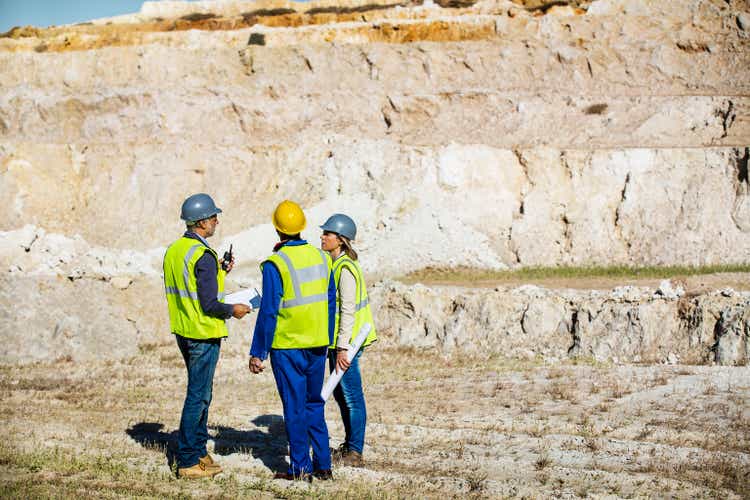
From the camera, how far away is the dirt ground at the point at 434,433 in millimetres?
7133

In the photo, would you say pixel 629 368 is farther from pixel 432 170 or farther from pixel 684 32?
pixel 684 32

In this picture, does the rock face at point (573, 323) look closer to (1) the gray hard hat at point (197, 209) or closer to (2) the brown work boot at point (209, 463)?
(2) the brown work boot at point (209, 463)

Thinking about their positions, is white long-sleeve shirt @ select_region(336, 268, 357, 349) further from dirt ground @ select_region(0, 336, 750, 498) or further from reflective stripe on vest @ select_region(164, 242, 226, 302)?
dirt ground @ select_region(0, 336, 750, 498)

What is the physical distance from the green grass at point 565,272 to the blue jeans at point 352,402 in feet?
49.1

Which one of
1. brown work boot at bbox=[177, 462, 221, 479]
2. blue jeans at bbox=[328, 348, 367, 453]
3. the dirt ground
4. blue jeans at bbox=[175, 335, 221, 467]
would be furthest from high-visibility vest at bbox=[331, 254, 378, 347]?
brown work boot at bbox=[177, 462, 221, 479]

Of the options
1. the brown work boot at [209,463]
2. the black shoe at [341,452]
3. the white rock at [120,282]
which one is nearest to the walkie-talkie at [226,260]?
the brown work boot at [209,463]

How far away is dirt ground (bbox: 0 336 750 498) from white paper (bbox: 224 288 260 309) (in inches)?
55.3

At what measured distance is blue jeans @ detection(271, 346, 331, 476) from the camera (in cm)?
701

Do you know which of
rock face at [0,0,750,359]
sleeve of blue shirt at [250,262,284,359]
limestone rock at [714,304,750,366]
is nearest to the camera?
sleeve of blue shirt at [250,262,284,359]

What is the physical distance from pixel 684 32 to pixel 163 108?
792 inches

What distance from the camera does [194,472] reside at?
7.31 meters

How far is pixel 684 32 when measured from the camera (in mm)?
33906

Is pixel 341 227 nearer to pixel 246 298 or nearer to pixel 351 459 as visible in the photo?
pixel 246 298

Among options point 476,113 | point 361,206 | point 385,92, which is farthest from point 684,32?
point 361,206
